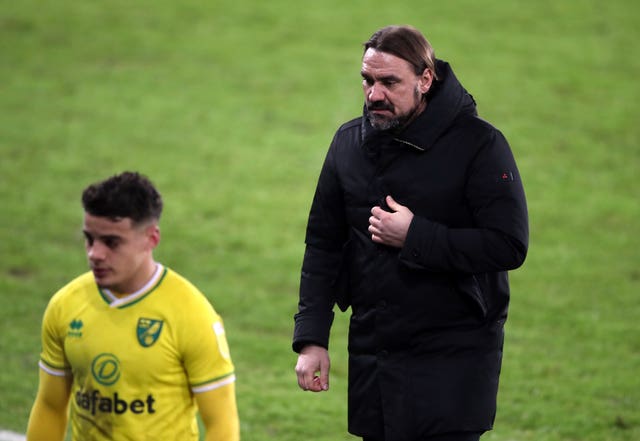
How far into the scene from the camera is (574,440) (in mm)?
8555

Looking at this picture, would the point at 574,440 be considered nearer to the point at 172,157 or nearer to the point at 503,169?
the point at 503,169

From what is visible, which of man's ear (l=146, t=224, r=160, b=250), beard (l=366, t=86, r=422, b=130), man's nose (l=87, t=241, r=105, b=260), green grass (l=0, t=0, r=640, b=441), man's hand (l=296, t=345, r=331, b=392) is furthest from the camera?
green grass (l=0, t=0, r=640, b=441)

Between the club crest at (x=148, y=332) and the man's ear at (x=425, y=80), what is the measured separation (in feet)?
4.71

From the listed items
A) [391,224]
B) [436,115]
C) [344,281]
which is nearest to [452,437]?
[344,281]

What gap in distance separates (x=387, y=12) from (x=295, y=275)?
391 inches

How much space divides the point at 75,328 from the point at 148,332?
30cm

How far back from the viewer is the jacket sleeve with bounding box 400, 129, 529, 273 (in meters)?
4.79

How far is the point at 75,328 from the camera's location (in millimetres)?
4629

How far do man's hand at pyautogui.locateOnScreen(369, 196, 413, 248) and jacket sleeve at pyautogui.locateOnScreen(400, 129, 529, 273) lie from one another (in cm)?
3

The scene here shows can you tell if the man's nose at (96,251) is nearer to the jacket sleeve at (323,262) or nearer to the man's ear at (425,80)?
the jacket sleeve at (323,262)

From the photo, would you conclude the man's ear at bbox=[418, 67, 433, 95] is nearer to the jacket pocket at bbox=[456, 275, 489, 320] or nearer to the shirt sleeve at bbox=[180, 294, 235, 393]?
the jacket pocket at bbox=[456, 275, 489, 320]

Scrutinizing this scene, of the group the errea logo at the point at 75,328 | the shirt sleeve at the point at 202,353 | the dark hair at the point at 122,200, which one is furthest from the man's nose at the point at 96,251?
the shirt sleeve at the point at 202,353

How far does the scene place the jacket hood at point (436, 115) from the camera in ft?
16.1

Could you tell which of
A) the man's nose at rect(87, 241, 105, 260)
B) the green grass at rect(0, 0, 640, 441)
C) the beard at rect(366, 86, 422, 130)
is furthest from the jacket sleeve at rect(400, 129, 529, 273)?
the green grass at rect(0, 0, 640, 441)
